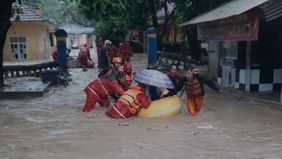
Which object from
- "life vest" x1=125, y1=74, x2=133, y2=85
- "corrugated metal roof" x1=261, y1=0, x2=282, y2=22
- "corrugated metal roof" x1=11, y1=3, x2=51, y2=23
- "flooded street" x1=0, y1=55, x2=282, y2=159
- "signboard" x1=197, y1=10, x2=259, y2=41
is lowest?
"flooded street" x1=0, y1=55, x2=282, y2=159

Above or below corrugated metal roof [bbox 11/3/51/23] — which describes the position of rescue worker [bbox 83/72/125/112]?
below

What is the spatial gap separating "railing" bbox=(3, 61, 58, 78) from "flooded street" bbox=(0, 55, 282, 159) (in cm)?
806

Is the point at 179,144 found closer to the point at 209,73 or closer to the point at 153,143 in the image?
the point at 153,143

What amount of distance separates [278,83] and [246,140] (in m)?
5.55

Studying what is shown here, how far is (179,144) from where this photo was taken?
303 inches

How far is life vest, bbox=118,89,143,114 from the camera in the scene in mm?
9555

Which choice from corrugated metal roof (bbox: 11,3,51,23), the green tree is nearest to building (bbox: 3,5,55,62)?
corrugated metal roof (bbox: 11,3,51,23)

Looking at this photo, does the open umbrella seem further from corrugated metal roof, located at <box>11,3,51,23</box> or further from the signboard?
corrugated metal roof, located at <box>11,3,51,23</box>

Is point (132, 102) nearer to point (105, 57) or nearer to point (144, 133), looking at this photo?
point (144, 133)

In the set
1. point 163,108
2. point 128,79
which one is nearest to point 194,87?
point 163,108

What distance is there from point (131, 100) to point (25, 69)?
11568 mm

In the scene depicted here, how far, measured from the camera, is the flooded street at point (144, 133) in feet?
23.5

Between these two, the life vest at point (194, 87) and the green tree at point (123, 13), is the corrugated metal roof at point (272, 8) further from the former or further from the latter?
the green tree at point (123, 13)

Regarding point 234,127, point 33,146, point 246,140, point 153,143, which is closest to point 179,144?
point 153,143
